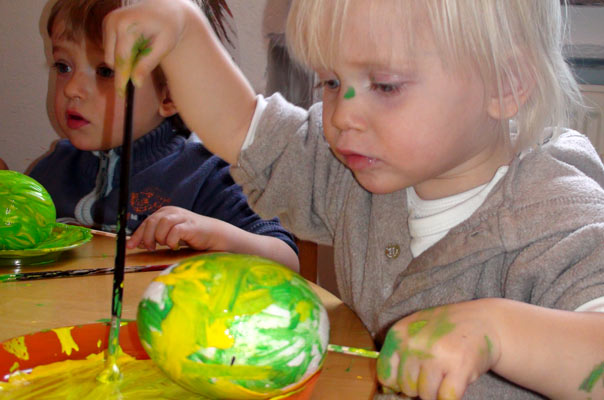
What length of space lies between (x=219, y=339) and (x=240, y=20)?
1.51 meters

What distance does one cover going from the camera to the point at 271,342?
539 mm

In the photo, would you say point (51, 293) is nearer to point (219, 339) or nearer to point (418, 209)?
point (219, 339)

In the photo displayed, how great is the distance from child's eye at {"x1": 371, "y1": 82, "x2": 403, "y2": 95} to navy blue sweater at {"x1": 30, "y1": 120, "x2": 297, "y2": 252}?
0.61 meters

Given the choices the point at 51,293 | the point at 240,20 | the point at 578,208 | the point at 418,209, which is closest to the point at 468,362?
the point at 578,208

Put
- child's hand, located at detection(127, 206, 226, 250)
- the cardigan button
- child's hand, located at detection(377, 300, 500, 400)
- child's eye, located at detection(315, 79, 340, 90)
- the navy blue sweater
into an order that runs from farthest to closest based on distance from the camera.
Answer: the navy blue sweater < child's hand, located at detection(127, 206, 226, 250) < the cardigan button < child's eye, located at detection(315, 79, 340, 90) < child's hand, located at detection(377, 300, 500, 400)

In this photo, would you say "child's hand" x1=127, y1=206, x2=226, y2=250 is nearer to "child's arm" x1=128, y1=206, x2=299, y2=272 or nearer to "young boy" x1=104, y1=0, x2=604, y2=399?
"child's arm" x1=128, y1=206, x2=299, y2=272

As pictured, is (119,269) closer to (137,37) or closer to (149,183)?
(137,37)

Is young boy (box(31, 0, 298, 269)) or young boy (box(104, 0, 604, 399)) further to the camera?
young boy (box(31, 0, 298, 269))

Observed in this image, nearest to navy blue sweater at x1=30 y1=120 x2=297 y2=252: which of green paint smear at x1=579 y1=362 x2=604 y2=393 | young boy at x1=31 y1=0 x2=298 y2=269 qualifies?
young boy at x1=31 y1=0 x2=298 y2=269

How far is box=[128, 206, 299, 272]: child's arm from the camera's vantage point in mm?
997

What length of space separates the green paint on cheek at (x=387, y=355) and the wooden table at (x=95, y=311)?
32 millimetres

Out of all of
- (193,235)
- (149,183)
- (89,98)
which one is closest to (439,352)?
(193,235)

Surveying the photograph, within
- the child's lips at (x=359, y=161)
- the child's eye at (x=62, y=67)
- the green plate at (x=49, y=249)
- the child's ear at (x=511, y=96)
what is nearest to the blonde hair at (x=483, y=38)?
the child's ear at (x=511, y=96)

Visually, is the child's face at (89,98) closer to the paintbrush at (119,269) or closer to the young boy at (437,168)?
the young boy at (437,168)
